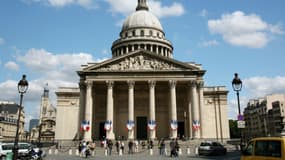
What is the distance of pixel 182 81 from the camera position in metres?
49.5

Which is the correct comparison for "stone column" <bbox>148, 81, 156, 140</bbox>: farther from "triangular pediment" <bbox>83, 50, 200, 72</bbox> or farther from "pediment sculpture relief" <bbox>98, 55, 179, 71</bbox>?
"pediment sculpture relief" <bbox>98, 55, 179, 71</bbox>

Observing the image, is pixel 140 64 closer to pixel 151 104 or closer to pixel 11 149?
pixel 151 104

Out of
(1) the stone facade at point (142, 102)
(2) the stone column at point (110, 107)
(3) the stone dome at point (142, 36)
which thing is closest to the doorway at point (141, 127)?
(1) the stone facade at point (142, 102)

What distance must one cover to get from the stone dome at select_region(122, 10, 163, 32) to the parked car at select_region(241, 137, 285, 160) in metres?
67.1

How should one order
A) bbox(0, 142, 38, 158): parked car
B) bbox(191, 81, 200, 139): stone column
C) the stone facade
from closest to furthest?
bbox(0, 142, 38, 158): parked car → bbox(191, 81, 200, 139): stone column → the stone facade

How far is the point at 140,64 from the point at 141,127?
12837 millimetres

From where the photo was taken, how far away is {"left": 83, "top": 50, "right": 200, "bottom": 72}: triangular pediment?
163 feet

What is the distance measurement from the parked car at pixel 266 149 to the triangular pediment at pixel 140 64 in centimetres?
3723

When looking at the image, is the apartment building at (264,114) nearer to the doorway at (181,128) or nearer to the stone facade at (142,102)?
the doorway at (181,128)

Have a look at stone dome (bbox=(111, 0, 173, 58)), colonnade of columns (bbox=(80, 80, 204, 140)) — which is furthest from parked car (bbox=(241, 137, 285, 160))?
stone dome (bbox=(111, 0, 173, 58))

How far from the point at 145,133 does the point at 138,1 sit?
49.1 metres

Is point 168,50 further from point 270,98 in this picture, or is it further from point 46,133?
point 46,133

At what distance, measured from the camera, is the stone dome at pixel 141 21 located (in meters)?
78.2

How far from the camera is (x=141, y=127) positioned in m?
54.3
